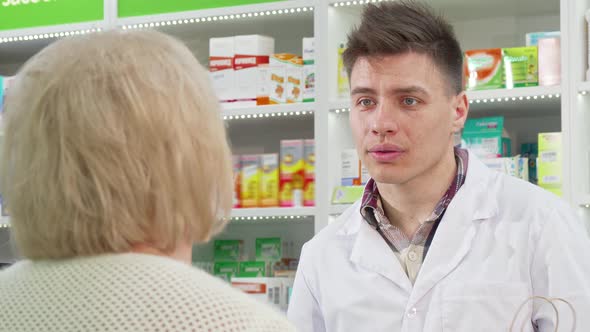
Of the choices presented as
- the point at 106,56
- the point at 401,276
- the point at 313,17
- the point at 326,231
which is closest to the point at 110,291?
the point at 106,56

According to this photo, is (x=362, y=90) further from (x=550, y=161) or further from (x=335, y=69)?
(x=335, y=69)

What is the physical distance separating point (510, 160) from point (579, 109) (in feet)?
1.15

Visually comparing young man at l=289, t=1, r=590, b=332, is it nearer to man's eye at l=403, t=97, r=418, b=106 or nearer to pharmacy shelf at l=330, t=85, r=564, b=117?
man's eye at l=403, t=97, r=418, b=106

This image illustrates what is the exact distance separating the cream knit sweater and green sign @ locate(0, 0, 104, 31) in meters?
4.07

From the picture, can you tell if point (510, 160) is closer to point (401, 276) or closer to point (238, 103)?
point (238, 103)

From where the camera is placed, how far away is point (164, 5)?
4.91 meters

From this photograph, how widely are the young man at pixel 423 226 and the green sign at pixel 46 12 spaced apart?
8.63ft

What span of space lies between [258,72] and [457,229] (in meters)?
2.26

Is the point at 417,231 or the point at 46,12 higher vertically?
the point at 46,12

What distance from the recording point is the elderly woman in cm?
114

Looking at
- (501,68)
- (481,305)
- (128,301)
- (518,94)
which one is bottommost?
(481,305)

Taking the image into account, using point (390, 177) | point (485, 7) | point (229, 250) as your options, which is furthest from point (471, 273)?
point (229, 250)

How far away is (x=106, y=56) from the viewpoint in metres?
1.21

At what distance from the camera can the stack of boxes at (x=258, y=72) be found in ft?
15.1
